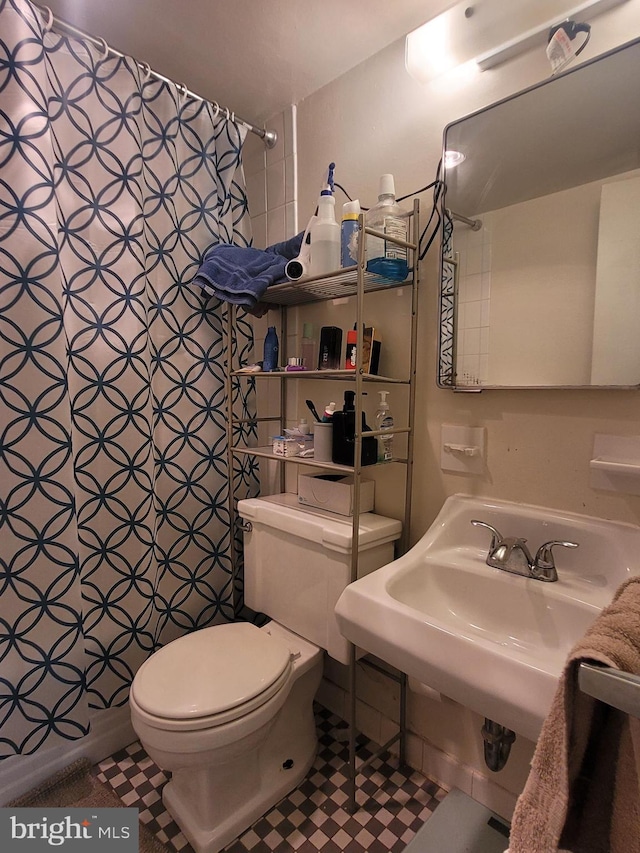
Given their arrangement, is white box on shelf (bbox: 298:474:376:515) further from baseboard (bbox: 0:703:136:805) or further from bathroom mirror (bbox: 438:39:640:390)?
baseboard (bbox: 0:703:136:805)

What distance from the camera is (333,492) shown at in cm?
130

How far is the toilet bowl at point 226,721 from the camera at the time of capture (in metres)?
0.99

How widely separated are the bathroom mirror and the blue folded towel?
1.67ft

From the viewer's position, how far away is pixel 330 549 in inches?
47.4

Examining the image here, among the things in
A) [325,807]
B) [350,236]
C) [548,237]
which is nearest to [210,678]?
[325,807]

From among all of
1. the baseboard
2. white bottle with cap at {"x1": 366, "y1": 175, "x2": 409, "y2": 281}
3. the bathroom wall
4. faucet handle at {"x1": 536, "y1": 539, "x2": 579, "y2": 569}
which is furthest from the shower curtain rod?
the baseboard

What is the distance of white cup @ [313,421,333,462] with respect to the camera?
4.02ft

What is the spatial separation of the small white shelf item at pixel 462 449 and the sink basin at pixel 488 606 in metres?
0.08

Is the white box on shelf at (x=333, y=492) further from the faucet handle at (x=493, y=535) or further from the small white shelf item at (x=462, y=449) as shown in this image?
the faucet handle at (x=493, y=535)

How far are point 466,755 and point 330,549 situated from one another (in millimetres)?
678

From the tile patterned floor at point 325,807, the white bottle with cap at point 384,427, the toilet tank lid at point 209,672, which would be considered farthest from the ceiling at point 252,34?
the tile patterned floor at point 325,807

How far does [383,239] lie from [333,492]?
2.35 feet

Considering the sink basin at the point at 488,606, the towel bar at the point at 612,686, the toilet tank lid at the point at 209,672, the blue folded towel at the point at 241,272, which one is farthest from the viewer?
the blue folded towel at the point at 241,272

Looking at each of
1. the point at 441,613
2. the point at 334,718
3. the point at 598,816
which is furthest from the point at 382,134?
the point at 334,718
